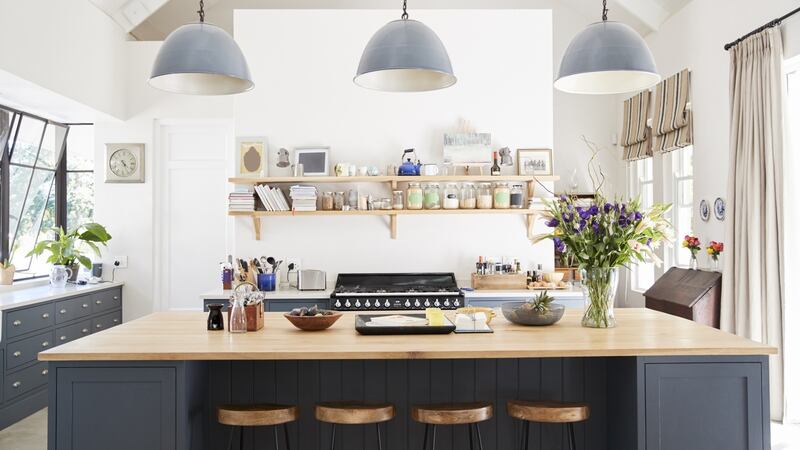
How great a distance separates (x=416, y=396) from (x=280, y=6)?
228 inches

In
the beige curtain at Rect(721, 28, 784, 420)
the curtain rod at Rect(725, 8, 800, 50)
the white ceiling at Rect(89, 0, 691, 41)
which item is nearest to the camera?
the curtain rod at Rect(725, 8, 800, 50)

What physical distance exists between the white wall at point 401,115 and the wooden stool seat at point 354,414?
2902mm

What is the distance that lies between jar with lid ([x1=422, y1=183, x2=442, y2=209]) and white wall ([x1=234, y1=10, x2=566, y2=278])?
170 mm

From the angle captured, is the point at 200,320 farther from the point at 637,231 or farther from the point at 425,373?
the point at 637,231

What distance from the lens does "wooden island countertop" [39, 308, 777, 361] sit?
240 cm

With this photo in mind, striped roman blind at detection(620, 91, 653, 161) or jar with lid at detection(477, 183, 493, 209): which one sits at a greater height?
striped roman blind at detection(620, 91, 653, 161)

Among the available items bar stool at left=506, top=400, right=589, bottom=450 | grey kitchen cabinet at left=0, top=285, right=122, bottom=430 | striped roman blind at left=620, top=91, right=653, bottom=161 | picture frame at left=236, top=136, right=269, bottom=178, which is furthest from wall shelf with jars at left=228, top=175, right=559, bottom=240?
bar stool at left=506, top=400, right=589, bottom=450

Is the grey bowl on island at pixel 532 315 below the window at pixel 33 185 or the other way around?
below

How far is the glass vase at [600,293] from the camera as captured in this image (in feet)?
9.46

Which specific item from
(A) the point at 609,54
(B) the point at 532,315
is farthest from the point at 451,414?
(A) the point at 609,54

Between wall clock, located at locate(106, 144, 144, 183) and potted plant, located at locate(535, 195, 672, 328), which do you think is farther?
wall clock, located at locate(106, 144, 144, 183)

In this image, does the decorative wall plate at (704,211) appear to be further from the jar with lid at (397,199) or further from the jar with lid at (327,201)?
Answer: the jar with lid at (327,201)

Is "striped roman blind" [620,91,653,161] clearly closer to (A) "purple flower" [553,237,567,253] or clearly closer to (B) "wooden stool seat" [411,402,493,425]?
(A) "purple flower" [553,237,567,253]

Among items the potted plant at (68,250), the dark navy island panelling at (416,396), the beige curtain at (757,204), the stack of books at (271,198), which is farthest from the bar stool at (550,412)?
the potted plant at (68,250)
